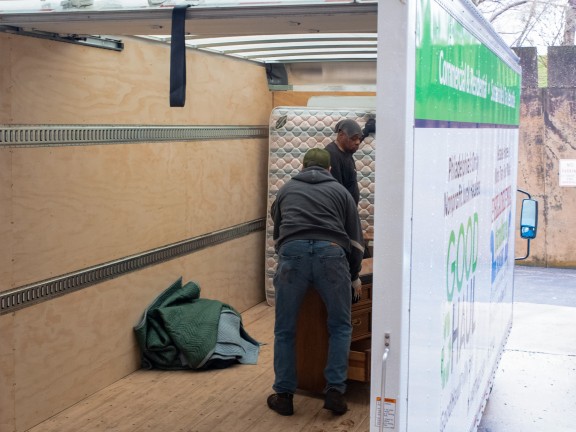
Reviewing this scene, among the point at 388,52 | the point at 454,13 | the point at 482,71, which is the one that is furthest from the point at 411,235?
the point at 482,71

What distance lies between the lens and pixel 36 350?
6.16 meters

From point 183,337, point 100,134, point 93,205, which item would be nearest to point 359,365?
point 183,337

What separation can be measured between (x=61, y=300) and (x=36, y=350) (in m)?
0.40

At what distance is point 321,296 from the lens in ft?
21.4

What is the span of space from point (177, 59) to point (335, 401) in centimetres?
266

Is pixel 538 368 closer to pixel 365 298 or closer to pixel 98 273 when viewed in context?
pixel 365 298

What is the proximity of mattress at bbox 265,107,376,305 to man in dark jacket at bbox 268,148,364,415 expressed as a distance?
3.06 m

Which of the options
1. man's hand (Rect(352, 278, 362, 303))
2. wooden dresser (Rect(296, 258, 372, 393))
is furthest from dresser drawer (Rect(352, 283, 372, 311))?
man's hand (Rect(352, 278, 362, 303))

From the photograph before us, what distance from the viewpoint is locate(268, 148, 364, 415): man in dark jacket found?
6391mm

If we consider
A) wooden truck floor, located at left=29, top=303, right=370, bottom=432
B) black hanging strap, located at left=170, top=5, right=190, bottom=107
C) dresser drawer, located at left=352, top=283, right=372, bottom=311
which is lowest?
wooden truck floor, located at left=29, top=303, right=370, bottom=432

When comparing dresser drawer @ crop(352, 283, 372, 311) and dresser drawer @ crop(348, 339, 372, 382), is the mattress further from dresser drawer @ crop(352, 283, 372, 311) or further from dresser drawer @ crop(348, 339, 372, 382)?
dresser drawer @ crop(348, 339, 372, 382)

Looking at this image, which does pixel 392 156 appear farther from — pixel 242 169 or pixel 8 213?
pixel 242 169

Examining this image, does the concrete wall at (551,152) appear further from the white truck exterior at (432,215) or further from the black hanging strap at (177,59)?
the black hanging strap at (177,59)

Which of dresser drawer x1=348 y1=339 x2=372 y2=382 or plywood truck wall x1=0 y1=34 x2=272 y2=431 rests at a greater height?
plywood truck wall x1=0 y1=34 x2=272 y2=431
